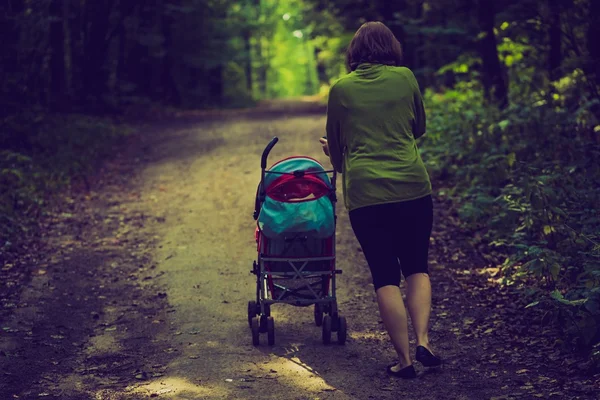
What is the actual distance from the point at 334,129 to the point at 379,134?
1.07ft

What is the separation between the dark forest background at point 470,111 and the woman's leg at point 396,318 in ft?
3.69

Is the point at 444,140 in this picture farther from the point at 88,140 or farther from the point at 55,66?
the point at 55,66

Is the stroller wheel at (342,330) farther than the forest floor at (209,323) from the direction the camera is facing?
Yes

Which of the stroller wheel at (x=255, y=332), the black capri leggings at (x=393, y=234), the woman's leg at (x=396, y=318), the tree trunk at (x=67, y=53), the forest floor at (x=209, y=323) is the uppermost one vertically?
the tree trunk at (x=67, y=53)

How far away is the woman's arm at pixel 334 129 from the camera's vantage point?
530 cm

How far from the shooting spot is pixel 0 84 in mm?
14422

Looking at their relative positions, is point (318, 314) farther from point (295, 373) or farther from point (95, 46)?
point (95, 46)

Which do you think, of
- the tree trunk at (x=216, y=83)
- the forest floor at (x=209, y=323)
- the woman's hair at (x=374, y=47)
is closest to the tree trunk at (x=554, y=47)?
the forest floor at (x=209, y=323)

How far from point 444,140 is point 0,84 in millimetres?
7816

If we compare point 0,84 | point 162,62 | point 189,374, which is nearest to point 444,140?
point 0,84

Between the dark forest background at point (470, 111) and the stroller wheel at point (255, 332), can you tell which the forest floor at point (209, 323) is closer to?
the stroller wheel at point (255, 332)

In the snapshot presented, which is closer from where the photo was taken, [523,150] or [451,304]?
[451,304]

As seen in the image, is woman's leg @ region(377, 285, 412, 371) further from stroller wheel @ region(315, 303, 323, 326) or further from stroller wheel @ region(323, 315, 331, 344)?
stroller wheel @ region(315, 303, 323, 326)

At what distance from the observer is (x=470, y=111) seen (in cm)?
1376
